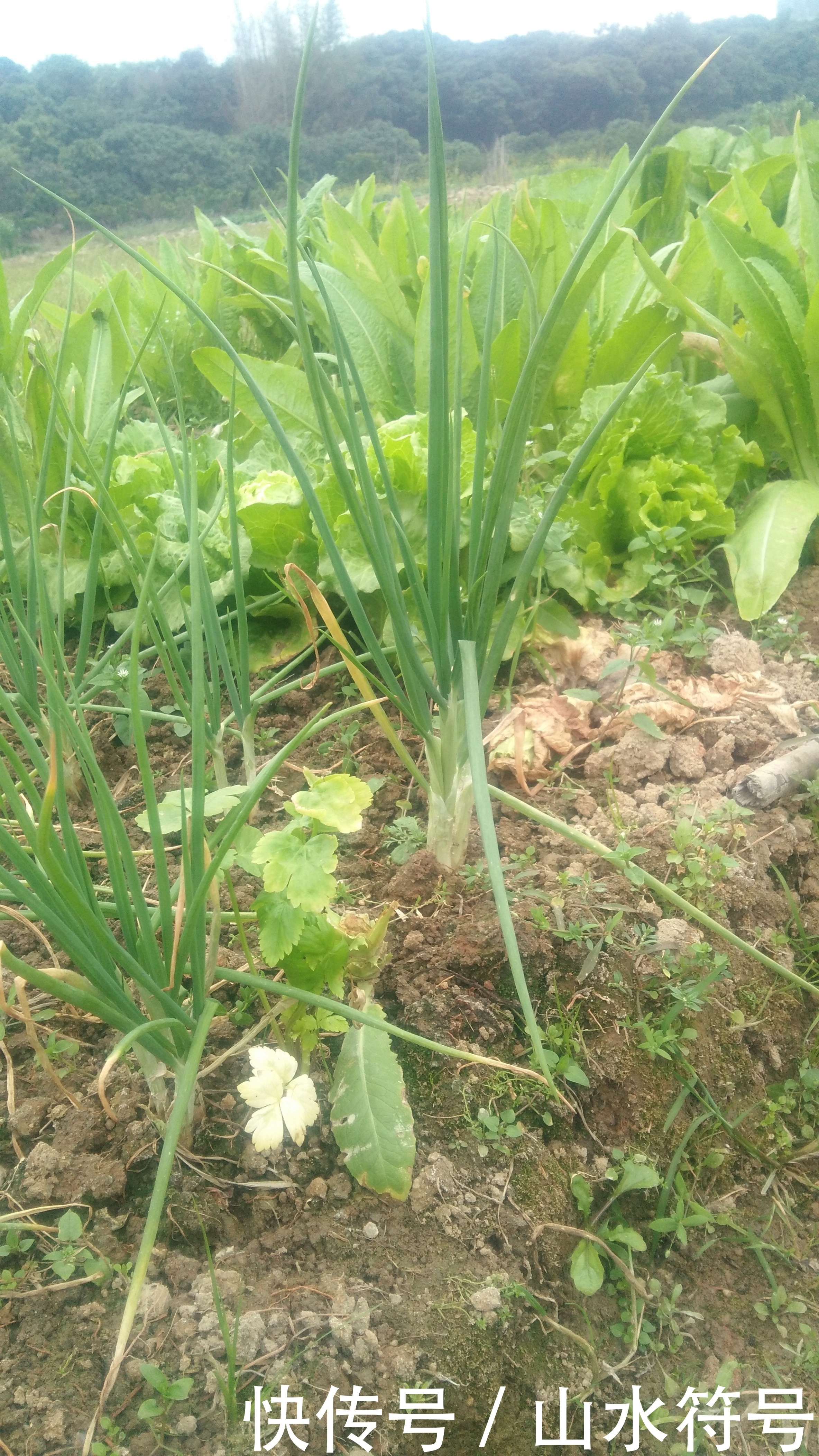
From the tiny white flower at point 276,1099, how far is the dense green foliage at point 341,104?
8.20ft

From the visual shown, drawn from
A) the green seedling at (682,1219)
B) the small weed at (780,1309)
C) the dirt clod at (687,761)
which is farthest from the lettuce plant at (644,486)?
the small weed at (780,1309)

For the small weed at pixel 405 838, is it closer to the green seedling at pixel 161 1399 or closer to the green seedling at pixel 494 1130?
the green seedling at pixel 494 1130

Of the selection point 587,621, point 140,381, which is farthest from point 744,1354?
point 140,381

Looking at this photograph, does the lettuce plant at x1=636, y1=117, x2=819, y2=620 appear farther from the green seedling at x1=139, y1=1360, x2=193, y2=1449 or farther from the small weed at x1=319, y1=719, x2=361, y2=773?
the green seedling at x1=139, y1=1360, x2=193, y2=1449

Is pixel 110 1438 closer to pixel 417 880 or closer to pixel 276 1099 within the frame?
pixel 276 1099

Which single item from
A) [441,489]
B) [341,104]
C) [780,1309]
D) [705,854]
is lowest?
[780,1309]

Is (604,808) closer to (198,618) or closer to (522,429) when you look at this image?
(522,429)

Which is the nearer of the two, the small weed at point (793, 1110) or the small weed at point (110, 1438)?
the small weed at point (110, 1438)

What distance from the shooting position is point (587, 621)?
58.7 inches

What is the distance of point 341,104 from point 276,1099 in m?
2.97

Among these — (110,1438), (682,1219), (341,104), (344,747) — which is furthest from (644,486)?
Result: (341,104)

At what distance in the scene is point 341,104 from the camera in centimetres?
266

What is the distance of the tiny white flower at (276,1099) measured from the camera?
2.38 ft

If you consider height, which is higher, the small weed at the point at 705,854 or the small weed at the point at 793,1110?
the small weed at the point at 705,854
